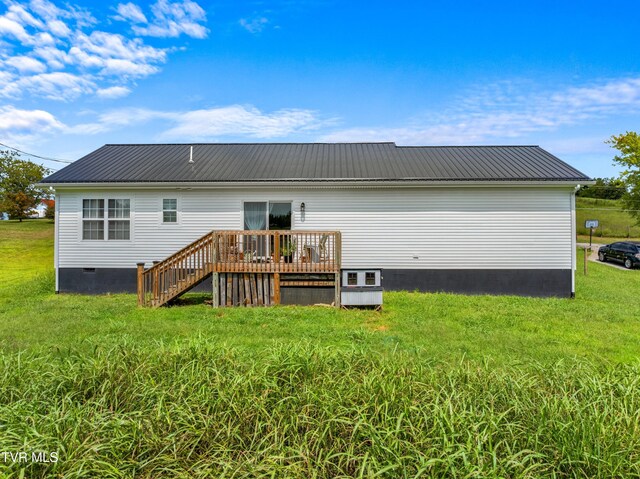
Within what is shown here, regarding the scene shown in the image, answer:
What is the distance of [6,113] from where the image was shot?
2325cm

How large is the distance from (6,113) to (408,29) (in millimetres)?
26632

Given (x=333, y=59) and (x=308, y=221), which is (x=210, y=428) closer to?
(x=308, y=221)

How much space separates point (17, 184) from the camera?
118 feet

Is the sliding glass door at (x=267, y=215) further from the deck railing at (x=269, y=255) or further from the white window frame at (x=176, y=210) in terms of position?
the white window frame at (x=176, y=210)

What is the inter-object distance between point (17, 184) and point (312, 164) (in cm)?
3936

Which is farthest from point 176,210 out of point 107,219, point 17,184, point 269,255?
point 17,184

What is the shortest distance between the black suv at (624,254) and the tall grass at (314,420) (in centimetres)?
1935

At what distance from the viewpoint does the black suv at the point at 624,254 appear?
1802 cm

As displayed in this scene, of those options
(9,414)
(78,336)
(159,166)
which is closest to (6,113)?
(159,166)

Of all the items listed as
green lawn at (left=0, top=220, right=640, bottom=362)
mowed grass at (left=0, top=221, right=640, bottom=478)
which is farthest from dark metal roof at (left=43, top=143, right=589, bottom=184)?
mowed grass at (left=0, top=221, right=640, bottom=478)

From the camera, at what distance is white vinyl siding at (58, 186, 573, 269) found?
33.3 feet

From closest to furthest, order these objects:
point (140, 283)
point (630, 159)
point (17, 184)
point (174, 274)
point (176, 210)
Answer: point (140, 283) → point (174, 274) → point (176, 210) → point (630, 159) → point (17, 184)

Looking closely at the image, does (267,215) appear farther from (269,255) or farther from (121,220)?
(121,220)

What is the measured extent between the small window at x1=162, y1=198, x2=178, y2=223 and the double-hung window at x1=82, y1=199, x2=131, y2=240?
3.42 feet
